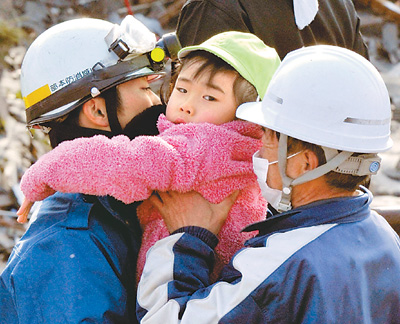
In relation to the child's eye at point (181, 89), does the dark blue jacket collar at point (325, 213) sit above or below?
below

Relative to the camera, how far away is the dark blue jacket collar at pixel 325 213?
6.22 feet

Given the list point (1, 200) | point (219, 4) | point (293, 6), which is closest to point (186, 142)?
point (219, 4)

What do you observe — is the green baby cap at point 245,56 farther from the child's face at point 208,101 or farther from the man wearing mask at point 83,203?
the man wearing mask at point 83,203

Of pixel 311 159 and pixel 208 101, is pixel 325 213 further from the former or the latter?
pixel 208 101

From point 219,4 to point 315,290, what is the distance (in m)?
1.85

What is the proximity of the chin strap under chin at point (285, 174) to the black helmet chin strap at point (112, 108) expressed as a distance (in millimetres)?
800

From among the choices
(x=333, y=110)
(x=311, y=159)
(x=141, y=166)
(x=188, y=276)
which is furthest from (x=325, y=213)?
(x=141, y=166)

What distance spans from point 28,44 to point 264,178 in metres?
8.14

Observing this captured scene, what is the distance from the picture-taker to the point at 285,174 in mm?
1981

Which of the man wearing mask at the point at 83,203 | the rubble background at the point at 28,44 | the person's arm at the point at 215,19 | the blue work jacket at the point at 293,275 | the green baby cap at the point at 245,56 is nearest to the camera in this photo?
the blue work jacket at the point at 293,275

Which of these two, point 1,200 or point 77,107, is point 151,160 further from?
point 1,200

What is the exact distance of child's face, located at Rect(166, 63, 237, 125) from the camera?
228cm

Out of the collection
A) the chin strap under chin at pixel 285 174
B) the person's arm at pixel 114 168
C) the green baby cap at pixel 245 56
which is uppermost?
the green baby cap at pixel 245 56

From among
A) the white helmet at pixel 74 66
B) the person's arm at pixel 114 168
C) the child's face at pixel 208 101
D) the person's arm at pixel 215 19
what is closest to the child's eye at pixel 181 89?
the child's face at pixel 208 101
